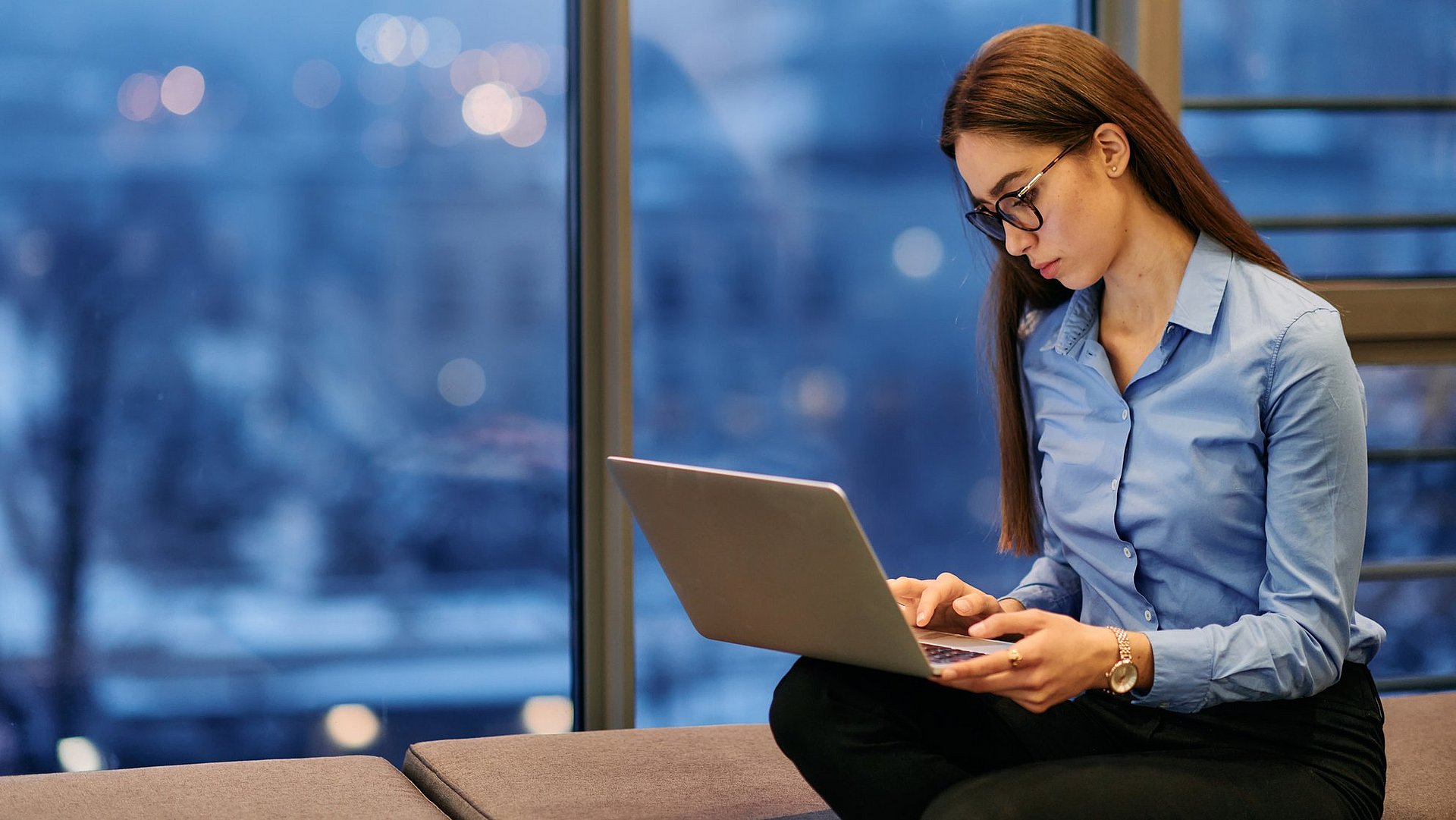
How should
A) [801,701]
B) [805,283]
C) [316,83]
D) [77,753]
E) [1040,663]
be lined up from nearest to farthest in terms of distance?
[1040,663] < [801,701] < [77,753] < [316,83] < [805,283]

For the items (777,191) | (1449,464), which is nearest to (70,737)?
(777,191)

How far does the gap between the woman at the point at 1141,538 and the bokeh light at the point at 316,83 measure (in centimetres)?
166

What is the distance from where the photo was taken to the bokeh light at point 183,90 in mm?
2715

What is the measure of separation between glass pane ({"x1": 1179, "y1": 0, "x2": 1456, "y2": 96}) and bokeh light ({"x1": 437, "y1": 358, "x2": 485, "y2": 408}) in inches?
67.6

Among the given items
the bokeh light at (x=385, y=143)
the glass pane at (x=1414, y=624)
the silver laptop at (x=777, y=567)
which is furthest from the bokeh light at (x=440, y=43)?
the glass pane at (x=1414, y=624)

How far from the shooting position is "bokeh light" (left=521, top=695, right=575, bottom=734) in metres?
2.95

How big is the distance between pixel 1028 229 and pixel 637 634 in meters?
1.67

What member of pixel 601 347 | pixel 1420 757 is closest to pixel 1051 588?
pixel 1420 757

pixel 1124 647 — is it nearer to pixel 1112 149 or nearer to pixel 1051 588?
pixel 1051 588

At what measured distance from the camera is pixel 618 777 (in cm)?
176

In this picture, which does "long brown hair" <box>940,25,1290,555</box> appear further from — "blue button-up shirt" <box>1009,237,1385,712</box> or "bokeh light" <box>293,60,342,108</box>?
"bokeh light" <box>293,60,342,108</box>

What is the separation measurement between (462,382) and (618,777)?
4.29 feet

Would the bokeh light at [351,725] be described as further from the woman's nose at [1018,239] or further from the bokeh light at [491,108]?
the woman's nose at [1018,239]

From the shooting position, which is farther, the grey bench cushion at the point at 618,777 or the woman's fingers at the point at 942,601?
the grey bench cushion at the point at 618,777
